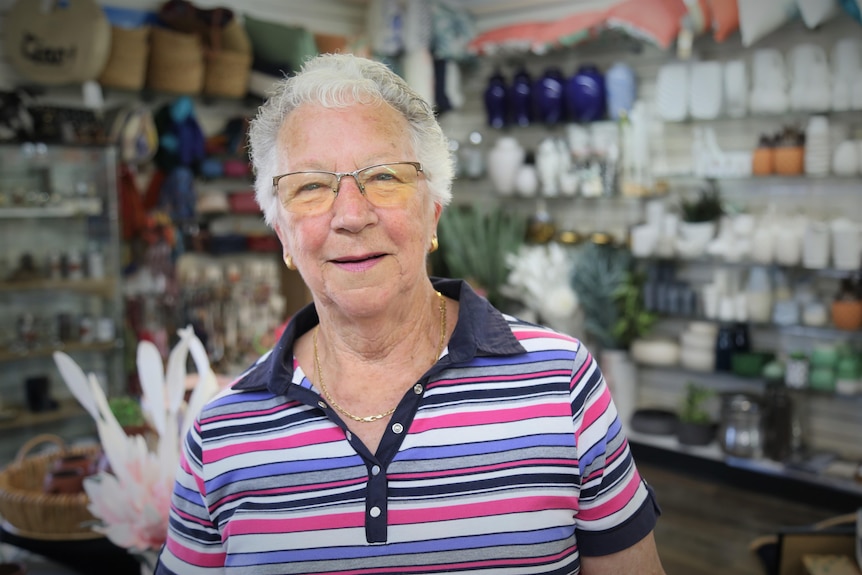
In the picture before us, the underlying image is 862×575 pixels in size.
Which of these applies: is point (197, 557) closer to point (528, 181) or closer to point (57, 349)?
point (57, 349)

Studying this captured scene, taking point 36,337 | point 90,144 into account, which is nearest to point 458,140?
point 90,144

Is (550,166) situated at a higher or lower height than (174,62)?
lower

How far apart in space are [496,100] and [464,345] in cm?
460

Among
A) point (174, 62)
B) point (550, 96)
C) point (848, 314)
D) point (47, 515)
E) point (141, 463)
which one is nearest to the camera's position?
point (141, 463)

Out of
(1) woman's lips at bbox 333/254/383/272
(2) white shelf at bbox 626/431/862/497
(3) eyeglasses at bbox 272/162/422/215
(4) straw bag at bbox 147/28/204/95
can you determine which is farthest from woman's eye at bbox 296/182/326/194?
(4) straw bag at bbox 147/28/204/95

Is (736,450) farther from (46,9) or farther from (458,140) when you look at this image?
(46,9)

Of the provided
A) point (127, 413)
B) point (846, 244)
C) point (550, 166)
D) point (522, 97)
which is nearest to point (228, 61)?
point (522, 97)

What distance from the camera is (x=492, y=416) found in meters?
1.24

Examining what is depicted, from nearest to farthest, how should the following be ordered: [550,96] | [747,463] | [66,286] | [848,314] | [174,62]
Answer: [848,314], [747,463], [66,286], [174,62], [550,96]

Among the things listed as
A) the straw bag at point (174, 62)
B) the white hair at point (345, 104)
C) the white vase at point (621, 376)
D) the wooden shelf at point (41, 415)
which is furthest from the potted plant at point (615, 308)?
the white hair at point (345, 104)

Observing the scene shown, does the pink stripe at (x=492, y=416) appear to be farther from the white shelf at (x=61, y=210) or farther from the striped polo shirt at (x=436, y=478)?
the white shelf at (x=61, y=210)

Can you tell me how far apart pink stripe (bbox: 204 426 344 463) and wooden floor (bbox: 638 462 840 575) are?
2.75m

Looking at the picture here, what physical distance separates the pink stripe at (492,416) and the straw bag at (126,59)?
4.07 metres

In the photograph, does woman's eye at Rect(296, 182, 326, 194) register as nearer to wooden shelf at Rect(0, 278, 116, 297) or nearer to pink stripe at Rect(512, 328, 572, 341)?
pink stripe at Rect(512, 328, 572, 341)
